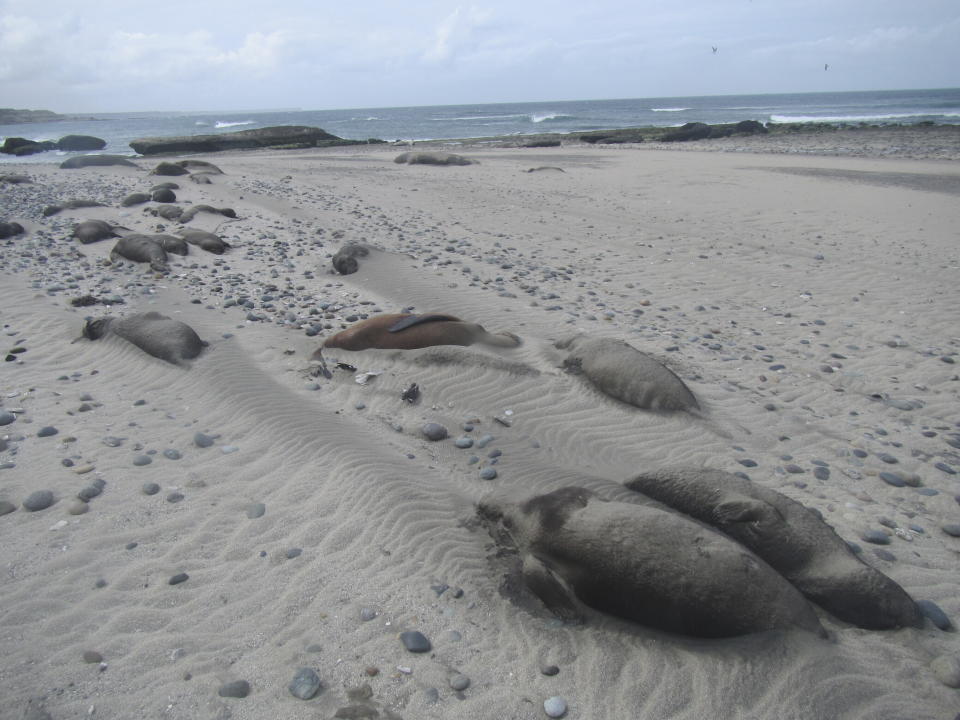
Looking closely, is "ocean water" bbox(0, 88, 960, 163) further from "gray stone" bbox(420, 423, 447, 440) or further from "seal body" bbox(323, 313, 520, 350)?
"gray stone" bbox(420, 423, 447, 440)

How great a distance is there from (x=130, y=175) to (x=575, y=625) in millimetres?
22191

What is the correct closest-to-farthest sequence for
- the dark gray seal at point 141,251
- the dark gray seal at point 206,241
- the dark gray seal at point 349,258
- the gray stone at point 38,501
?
1. the gray stone at point 38,501
2. the dark gray seal at point 349,258
3. the dark gray seal at point 141,251
4. the dark gray seal at point 206,241

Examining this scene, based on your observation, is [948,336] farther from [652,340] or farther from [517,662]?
[517,662]

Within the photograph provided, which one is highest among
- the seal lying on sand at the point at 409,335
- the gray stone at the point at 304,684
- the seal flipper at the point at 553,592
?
the seal lying on sand at the point at 409,335

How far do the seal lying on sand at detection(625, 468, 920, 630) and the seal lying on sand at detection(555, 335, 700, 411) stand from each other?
132 cm

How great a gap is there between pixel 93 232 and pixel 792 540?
11070 mm

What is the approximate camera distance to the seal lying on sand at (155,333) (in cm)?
593

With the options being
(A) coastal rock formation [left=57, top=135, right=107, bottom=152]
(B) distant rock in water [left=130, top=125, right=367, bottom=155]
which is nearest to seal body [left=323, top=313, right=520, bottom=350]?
(B) distant rock in water [left=130, top=125, right=367, bottom=155]

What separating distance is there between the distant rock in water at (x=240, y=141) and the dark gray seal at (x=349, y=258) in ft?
97.2

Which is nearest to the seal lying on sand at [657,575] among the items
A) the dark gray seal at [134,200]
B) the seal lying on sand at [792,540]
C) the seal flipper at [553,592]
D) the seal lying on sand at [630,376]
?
the seal flipper at [553,592]

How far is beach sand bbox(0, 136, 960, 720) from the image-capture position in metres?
2.75

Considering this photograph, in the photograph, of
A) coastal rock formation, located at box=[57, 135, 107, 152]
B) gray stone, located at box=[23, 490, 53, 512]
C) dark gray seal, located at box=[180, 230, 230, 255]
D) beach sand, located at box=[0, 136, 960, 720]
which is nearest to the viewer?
beach sand, located at box=[0, 136, 960, 720]

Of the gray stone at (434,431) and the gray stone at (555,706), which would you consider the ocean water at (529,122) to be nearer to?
the gray stone at (434,431)

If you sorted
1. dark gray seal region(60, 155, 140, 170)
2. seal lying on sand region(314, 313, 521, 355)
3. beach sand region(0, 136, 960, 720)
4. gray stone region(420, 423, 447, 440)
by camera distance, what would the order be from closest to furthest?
1. beach sand region(0, 136, 960, 720)
2. gray stone region(420, 423, 447, 440)
3. seal lying on sand region(314, 313, 521, 355)
4. dark gray seal region(60, 155, 140, 170)
